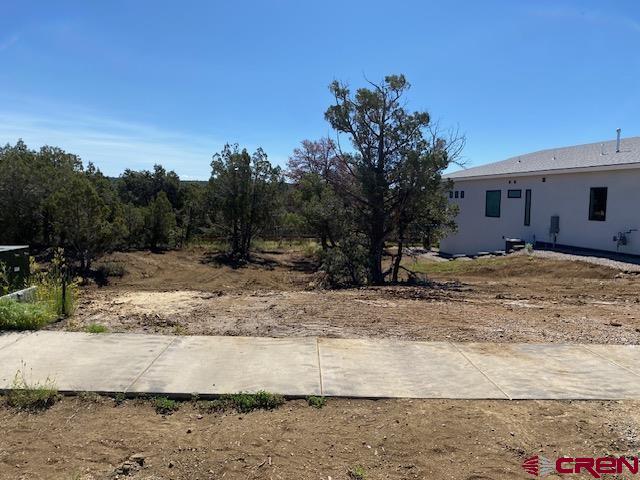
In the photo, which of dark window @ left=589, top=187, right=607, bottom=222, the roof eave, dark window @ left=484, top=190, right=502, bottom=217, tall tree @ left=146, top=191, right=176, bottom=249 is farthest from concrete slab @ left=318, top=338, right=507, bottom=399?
tall tree @ left=146, top=191, right=176, bottom=249

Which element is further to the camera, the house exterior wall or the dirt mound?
the house exterior wall

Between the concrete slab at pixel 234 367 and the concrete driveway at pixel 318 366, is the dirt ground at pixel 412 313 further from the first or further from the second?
the concrete slab at pixel 234 367

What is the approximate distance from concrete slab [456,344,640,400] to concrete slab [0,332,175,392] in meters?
3.64

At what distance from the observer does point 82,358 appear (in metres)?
5.47

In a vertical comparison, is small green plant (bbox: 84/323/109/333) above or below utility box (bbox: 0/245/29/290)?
below

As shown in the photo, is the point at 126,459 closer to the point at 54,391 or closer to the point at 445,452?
the point at 54,391

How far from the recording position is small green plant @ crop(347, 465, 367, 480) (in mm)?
3350

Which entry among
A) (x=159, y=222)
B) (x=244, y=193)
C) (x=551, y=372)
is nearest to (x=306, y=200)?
(x=244, y=193)

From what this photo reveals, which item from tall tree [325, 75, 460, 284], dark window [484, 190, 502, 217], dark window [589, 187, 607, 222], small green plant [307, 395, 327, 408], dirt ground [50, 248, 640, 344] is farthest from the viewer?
dark window [484, 190, 502, 217]

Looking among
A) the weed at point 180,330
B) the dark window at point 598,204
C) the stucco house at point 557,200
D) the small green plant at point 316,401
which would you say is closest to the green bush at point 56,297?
the weed at point 180,330

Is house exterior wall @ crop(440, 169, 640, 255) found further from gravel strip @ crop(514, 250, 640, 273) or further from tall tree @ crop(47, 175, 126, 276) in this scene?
tall tree @ crop(47, 175, 126, 276)

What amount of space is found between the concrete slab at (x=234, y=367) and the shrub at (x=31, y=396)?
658 mm

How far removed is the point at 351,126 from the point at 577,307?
287 inches

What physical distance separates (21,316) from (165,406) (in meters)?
3.51
